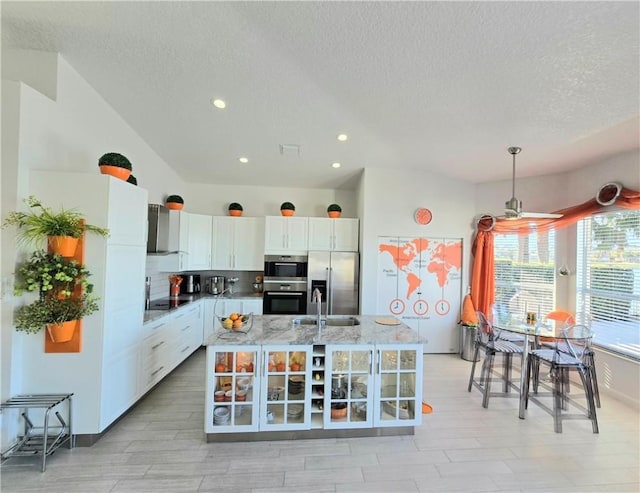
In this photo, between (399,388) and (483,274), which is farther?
(483,274)

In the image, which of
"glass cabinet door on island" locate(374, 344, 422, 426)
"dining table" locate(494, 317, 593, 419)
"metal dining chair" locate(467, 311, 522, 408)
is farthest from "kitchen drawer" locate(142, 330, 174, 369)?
"dining table" locate(494, 317, 593, 419)

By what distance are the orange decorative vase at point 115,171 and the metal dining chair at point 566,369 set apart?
422 cm

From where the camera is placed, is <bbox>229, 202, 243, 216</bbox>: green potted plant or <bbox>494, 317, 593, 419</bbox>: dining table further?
<bbox>229, 202, 243, 216</bbox>: green potted plant

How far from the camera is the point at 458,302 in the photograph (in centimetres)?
468

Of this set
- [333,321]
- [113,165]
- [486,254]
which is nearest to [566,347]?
[486,254]

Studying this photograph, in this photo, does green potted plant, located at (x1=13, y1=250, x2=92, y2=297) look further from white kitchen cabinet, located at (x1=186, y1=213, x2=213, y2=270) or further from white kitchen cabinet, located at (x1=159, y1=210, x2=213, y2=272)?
white kitchen cabinet, located at (x1=186, y1=213, x2=213, y2=270)

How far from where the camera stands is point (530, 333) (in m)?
2.93

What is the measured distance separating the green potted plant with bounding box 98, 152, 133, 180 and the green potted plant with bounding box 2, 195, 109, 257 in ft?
1.45

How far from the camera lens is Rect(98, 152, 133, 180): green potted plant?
7.91 feet

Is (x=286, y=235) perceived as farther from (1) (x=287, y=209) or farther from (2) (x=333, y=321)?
(2) (x=333, y=321)

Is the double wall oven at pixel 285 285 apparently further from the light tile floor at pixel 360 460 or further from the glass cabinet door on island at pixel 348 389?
the glass cabinet door on island at pixel 348 389

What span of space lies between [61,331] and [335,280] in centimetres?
329

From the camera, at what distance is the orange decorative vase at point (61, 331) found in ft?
6.83

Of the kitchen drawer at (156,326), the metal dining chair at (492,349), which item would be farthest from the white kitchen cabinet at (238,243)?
the metal dining chair at (492,349)
